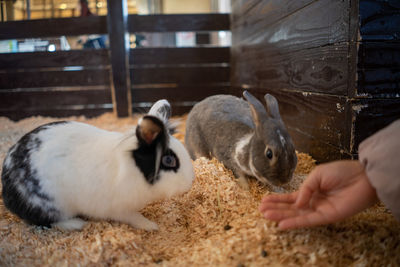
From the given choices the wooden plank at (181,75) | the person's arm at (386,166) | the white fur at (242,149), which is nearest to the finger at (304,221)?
→ the person's arm at (386,166)

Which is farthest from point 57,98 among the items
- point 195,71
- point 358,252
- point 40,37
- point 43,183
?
point 358,252

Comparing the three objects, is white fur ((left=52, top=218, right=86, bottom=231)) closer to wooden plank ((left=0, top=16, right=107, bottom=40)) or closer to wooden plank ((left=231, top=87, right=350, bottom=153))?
wooden plank ((left=231, top=87, right=350, bottom=153))

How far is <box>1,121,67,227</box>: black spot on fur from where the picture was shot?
173 centimetres

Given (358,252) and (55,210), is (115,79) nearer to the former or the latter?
(55,210)

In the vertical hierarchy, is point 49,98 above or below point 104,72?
below

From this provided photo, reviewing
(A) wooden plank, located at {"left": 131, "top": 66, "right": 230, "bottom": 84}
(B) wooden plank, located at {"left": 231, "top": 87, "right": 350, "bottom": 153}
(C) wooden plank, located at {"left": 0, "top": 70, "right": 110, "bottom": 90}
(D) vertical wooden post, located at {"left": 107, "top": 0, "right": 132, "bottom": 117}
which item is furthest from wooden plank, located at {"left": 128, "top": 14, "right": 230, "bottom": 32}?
(B) wooden plank, located at {"left": 231, "top": 87, "right": 350, "bottom": 153}

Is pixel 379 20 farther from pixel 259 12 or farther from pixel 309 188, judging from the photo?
pixel 259 12

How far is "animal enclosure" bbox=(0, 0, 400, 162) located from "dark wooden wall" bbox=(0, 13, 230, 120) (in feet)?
0.05

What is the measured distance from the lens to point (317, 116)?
250cm

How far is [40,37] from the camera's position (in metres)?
4.84

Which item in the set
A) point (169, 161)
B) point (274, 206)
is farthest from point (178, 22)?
point (274, 206)

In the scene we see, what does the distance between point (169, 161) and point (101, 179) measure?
14.8 inches

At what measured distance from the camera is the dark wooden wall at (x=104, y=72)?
4.87 metres

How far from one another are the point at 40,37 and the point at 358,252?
16.5ft
